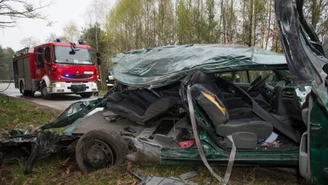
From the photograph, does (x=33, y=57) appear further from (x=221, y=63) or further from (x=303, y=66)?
(x=303, y=66)

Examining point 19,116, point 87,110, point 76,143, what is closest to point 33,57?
point 19,116

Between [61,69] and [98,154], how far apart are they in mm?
8408

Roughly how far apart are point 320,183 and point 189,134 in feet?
4.79

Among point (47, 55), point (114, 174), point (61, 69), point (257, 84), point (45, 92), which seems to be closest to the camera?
point (114, 174)

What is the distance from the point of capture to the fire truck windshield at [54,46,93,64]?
36.3 feet

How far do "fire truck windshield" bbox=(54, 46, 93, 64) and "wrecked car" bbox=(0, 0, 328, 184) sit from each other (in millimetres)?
7477

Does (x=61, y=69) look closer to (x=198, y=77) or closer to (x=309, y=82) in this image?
(x=198, y=77)

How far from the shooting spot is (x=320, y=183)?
94.7 inches

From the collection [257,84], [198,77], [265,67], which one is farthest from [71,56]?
[265,67]

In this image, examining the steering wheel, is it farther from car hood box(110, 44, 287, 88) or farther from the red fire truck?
the red fire truck

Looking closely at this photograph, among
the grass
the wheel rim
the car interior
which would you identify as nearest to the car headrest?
the car interior

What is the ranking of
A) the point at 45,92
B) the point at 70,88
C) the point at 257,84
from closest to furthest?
1. the point at 257,84
2. the point at 70,88
3. the point at 45,92

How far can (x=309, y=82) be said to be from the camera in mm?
2250

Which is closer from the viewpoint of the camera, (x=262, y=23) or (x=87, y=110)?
(x=87, y=110)
